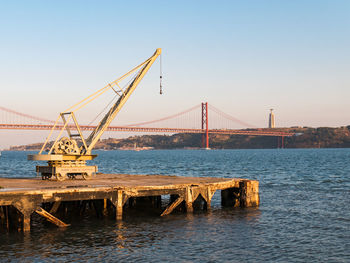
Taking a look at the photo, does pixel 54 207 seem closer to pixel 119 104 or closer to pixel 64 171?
pixel 64 171

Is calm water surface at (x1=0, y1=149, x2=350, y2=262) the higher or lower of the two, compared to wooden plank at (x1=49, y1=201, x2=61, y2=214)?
lower

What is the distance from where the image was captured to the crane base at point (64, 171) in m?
31.8

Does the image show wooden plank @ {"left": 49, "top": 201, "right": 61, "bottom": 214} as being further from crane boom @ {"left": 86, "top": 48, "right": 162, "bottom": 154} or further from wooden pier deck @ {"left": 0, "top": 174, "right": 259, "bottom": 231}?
crane boom @ {"left": 86, "top": 48, "right": 162, "bottom": 154}

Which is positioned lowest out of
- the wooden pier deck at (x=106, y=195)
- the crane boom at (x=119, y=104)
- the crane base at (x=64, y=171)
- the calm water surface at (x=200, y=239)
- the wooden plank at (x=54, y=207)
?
the calm water surface at (x=200, y=239)

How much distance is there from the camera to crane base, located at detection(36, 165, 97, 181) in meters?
31.8

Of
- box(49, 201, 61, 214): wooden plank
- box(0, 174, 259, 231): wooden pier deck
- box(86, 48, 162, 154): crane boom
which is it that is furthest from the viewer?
box(86, 48, 162, 154): crane boom

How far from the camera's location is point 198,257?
19031 mm

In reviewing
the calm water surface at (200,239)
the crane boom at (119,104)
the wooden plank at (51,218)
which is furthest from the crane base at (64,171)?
the wooden plank at (51,218)

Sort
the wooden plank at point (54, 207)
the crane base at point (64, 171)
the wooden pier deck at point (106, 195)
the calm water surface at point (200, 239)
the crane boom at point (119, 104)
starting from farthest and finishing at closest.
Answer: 1. the crane boom at point (119, 104)
2. the crane base at point (64, 171)
3. the wooden plank at point (54, 207)
4. the wooden pier deck at point (106, 195)
5. the calm water surface at point (200, 239)

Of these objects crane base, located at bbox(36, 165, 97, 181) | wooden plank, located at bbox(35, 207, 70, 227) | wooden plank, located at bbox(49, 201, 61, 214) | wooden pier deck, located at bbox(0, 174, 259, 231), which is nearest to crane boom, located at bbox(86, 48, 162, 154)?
crane base, located at bbox(36, 165, 97, 181)

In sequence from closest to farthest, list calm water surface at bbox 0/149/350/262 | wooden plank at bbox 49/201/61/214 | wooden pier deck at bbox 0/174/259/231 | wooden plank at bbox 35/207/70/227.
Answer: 1. calm water surface at bbox 0/149/350/262
2. wooden pier deck at bbox 0/174/259/231
3. wooden plank at bbox 35/207/70/227
4. wooden plank at bbox 49/201/61/214

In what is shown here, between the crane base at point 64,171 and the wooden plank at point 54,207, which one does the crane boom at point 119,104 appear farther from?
the wooden plank at point 54,207

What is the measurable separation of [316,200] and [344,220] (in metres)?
9.86

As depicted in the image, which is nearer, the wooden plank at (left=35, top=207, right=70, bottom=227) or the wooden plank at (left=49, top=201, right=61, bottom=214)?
the wooden plank at (left=35, top=207, right=70, bottom=227)
